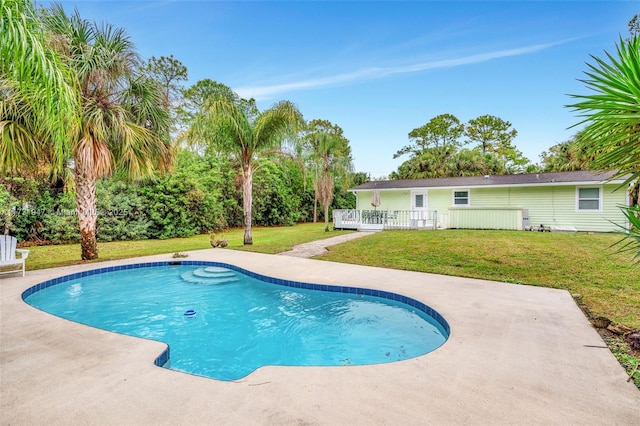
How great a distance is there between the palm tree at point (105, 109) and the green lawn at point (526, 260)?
20.5 ft

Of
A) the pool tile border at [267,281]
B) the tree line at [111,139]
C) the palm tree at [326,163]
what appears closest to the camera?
the tree line at [111,139]

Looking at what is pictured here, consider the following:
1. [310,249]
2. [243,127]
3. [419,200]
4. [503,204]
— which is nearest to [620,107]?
[310,249]

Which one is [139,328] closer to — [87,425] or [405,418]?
[87,425]

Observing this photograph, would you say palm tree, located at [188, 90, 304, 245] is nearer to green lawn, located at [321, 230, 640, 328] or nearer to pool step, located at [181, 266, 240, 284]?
pool step, located at [181, 266, 240, 284]

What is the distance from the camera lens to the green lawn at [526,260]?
18.7 ft

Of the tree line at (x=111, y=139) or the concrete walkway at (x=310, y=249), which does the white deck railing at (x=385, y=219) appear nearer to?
the tree line at (x=111, y=139)

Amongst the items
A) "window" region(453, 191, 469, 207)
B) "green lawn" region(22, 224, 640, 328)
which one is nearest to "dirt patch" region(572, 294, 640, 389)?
"green lawn" region(22, 224, 640, 328)

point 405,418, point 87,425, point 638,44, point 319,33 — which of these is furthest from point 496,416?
point 319,33

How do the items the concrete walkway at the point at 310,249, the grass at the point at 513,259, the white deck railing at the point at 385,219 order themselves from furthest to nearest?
the white deck railing at the point at 385,219 → the concrete walkway at the point at 310,249 → the grass at the point at 513,259

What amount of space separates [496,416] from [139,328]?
503cm

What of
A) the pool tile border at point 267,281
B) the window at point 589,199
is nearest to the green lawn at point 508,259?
the pool tile border at point 267,281

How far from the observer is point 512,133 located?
107 feet

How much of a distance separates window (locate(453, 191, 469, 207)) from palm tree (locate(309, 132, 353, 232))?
6124 millimetres

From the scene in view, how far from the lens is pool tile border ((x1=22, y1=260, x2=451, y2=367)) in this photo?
175 inches
